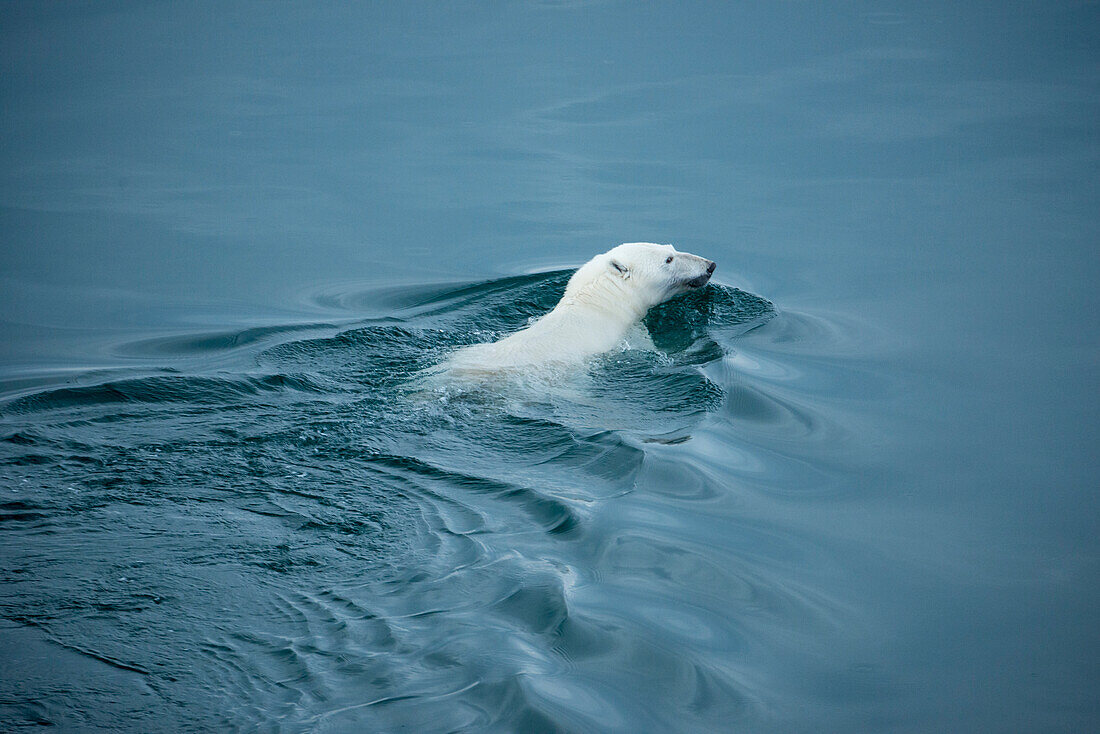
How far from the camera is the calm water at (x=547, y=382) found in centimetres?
475

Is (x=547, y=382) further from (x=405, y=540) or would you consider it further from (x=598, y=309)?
(x=405, y=540)

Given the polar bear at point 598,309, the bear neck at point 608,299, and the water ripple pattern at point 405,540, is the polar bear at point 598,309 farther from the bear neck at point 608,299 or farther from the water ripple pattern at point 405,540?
the water ripple pattern at point 405,540

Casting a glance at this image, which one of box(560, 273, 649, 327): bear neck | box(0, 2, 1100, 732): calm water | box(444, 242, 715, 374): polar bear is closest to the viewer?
box(0, 2, 1100, 732): calm water

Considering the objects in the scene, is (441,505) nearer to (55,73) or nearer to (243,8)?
(55,73)

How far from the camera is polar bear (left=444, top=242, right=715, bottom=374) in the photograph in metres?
7.98

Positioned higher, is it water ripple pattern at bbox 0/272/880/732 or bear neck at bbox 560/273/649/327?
bear neck at bbox 560/273/649/327

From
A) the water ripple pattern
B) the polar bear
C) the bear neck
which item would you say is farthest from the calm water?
the bear neck

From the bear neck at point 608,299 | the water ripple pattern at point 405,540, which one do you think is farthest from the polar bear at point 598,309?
the water ripple pattern at point 405,540

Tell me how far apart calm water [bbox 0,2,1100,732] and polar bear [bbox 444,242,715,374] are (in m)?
0.32

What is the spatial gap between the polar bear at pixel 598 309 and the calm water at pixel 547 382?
12.6 inches

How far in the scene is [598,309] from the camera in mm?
8883

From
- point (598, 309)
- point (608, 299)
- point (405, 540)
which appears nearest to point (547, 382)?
point (598, 309)

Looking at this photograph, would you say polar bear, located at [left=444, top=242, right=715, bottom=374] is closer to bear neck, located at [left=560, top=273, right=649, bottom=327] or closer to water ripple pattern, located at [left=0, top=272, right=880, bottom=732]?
bear neck, located at [left=560, top=273, right=649, bottom=327]

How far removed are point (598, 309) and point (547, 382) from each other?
4.46ft
